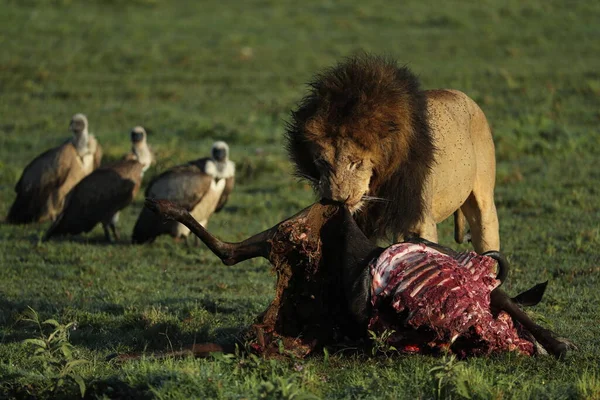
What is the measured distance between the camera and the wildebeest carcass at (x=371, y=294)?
5.46 m

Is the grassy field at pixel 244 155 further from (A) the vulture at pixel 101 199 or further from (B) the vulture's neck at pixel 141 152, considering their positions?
(B) the vulture's neck at pixel 141 152

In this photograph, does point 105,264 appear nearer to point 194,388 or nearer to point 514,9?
point 194,388

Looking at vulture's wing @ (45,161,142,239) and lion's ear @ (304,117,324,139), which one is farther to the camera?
vulture's wing @ (45,161,142,239)

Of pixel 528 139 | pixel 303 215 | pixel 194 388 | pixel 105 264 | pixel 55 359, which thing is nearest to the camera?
pixel 194 388

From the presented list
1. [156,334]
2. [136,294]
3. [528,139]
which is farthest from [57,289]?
[528,139]

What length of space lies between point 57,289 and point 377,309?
4.04 m

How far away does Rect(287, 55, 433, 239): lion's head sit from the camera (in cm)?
597

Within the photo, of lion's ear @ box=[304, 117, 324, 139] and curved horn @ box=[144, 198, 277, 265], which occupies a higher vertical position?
lion's ear @ box=[304, 117, 324, 139]

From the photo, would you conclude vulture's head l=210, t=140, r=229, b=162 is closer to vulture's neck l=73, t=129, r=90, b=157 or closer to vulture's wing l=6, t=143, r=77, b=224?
vulture's neck l=73, t=129, r=90, b=157

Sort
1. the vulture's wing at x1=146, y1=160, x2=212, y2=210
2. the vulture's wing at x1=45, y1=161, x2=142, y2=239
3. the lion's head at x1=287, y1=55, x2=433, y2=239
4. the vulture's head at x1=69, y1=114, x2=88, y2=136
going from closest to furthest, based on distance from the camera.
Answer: the lion's head at x1=287, y1=55, x2=433, y2=239 → the vulture's wing at x1=45, y1=161, x2=142, y2=239 → the vulture's wing at x1=146, y1=160, x2=212, y2=210 → the vulture's head at x1=69, y1=114, x2=88, y2=136

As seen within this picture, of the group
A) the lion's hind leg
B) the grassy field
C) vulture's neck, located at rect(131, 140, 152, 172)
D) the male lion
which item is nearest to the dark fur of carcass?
the grassy field

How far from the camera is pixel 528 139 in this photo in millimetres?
15164

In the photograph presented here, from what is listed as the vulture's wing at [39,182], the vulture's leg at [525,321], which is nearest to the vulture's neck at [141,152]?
the vulture's wing at [39,182]

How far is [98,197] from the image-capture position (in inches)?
481
